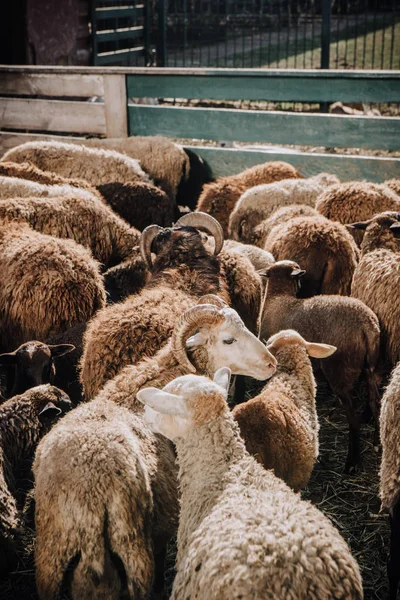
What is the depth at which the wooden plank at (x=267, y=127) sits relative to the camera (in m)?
7.65

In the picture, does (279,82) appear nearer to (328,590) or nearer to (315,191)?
(315,191)

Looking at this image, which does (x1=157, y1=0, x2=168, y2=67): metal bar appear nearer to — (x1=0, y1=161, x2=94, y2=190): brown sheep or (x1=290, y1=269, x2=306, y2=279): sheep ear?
(x1=0, y1=161, x2=94, y2=190): brown sheep

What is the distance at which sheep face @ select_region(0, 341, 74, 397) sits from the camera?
181 inches

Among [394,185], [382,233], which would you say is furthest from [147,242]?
[394,185]

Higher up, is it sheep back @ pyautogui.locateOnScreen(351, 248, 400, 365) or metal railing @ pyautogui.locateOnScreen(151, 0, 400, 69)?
metal railing @ pyautogui.locateOnScreen(151, 0, 400, 69)

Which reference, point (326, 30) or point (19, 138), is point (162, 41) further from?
point (19, 138)

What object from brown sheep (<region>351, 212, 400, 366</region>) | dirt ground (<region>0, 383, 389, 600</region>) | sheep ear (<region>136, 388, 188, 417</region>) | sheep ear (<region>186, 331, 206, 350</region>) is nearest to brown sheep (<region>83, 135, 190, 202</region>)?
brown sheep (<region>351, 212, 400, 366</region>)

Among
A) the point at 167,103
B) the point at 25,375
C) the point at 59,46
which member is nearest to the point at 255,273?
the point at 25,375

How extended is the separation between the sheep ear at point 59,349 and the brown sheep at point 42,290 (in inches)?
16.2

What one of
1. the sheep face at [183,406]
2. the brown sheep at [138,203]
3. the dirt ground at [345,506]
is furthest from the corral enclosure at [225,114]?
A: the sheep face at [183,406]

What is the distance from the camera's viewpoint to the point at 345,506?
13.5 ft

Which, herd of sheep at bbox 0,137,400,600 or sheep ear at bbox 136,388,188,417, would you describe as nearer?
herd of sheep at bbox 0,137,400,600

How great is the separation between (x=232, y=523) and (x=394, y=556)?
118cm

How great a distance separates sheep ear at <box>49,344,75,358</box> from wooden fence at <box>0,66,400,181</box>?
14.0 feet
